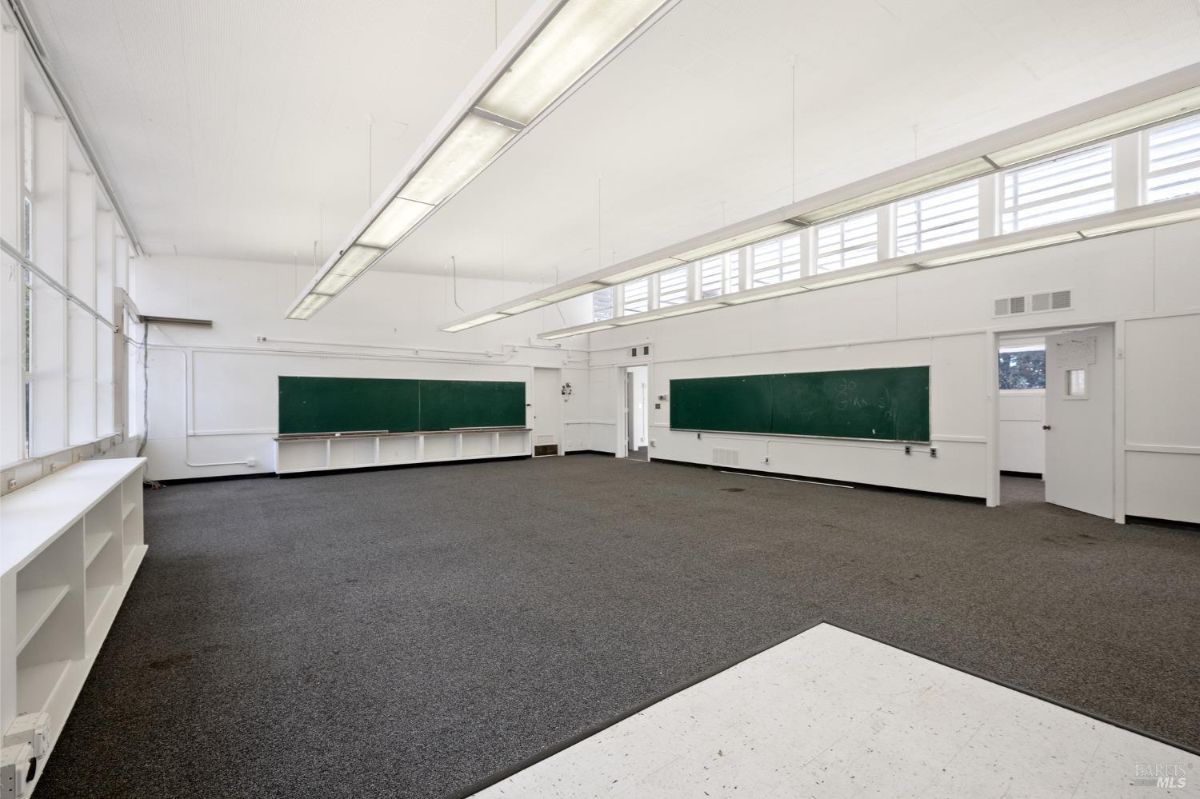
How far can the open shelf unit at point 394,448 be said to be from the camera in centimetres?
830

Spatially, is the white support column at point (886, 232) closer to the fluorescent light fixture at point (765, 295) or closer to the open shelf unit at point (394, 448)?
the fluorescent light fixture at point (765, 295)

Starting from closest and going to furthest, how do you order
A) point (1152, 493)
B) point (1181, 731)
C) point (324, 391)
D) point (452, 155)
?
point (1181, 731) < point (452, 155) < point (1152, 493) < point (324, 391)

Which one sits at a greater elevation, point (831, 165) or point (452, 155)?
point (831, 165)

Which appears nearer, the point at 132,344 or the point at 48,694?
the point at 48,694

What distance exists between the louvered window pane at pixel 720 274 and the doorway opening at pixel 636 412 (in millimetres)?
2883

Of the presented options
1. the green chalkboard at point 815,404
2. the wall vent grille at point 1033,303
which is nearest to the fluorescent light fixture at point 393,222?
the green chalkboard at point 815,404

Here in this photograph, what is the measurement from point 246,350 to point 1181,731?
32.9 ft

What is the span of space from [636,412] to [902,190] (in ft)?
30.9

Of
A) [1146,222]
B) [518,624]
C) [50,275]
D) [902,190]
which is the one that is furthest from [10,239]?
[1146,222]

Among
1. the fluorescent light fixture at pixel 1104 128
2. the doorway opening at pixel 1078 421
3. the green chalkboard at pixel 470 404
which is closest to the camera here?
the fluorescent light fixture at pixel 1104 128

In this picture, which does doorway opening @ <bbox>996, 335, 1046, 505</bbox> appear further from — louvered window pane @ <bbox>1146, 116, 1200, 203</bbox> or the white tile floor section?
the white tile floor section

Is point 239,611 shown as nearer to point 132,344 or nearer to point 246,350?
point 132,344

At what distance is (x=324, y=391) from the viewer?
27.8 feet

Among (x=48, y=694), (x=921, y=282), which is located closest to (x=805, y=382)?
(x=921, y=282)
